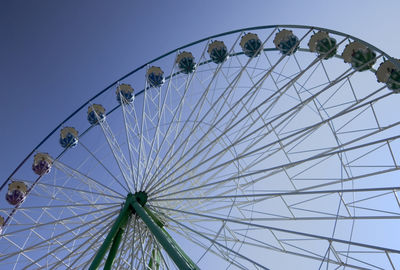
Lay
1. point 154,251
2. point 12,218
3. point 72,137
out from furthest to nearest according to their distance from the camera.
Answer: point 72,137
point 12,218
point 154,251

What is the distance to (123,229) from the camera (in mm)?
11133

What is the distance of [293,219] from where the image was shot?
446 inches

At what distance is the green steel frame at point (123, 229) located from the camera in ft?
29.7

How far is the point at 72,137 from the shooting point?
16.4 meters

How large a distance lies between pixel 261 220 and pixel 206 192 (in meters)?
2.14

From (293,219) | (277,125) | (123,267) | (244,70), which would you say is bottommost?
(123,267)

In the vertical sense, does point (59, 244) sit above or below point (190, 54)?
below

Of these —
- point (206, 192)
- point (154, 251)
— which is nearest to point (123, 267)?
point (154, 251)

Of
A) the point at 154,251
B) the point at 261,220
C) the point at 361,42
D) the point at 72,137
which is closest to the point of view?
the point at 361,42

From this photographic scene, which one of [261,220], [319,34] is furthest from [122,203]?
[319,34]

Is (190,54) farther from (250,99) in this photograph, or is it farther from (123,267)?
(123,267)

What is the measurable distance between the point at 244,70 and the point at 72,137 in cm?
834

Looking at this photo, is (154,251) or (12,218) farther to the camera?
(12,218)

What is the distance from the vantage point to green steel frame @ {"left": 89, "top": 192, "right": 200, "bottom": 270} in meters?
9.05
